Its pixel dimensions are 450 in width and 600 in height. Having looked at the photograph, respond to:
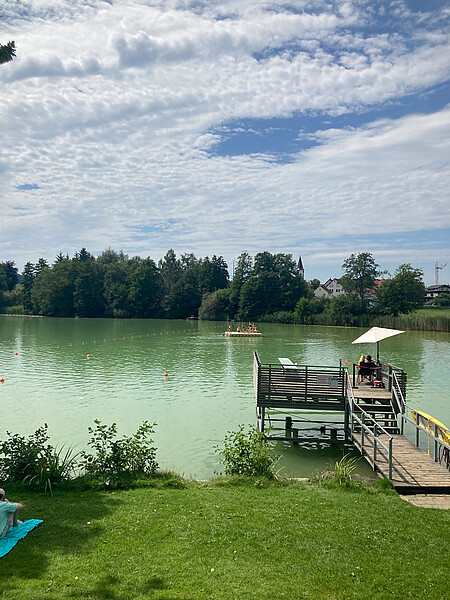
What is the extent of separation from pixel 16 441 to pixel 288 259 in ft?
323

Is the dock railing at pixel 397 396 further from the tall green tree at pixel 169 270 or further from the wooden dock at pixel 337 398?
the tall green tree at pixel 169 270

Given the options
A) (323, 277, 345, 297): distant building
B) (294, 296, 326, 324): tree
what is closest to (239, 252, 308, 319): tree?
(294, 296, 326, 324): tree

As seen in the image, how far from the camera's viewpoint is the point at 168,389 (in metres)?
23.8

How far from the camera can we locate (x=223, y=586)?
538 centimetres

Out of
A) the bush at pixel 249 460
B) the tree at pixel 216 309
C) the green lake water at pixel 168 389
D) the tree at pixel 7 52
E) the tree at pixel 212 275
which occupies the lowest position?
the green lake water at pixel 168 389

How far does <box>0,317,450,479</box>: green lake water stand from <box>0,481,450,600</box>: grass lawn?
14.2 feet

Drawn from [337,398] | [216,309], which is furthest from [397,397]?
[216,309]

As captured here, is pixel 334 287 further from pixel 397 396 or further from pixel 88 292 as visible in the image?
pixel 397 396

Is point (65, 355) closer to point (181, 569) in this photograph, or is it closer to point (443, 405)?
point (443, 405)

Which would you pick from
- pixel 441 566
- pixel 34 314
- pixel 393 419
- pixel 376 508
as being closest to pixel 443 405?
pixel 393 419

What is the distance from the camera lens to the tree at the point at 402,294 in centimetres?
8362

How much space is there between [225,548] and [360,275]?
8386 cm

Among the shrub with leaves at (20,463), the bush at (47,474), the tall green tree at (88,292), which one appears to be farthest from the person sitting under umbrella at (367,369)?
the tall green tree at (88,292)

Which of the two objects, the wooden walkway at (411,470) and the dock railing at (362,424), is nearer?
the wooden walkway at (411,470)
